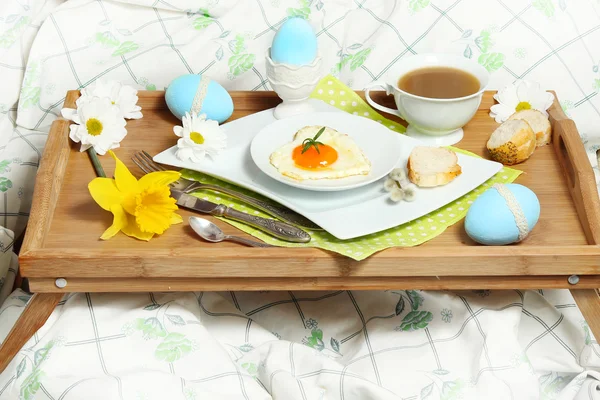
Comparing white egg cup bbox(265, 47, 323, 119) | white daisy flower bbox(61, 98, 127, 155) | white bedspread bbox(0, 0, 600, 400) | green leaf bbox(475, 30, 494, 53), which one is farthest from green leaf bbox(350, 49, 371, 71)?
white daisy flower bbox(61, 98, 127, 155)

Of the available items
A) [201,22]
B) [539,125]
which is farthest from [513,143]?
[201,22]

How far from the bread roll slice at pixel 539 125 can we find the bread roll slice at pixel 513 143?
0.14 feet

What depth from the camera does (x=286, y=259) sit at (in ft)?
3.43

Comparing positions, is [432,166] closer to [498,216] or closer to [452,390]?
[498,216]

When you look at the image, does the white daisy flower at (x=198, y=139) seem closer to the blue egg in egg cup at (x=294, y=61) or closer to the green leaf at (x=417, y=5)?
the blue egg in egg cup at (x=294, y=61)

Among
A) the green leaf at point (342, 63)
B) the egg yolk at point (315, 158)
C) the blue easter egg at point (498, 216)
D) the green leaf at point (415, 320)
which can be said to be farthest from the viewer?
the green leaf at point (342, 63)

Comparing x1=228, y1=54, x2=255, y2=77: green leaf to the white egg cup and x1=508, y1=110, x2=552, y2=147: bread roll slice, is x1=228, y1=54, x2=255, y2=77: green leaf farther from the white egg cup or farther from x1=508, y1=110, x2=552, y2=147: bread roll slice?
x1=508, y1=110, x2=552, y2=147: bread roll slice

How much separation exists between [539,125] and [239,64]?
24.6 inches

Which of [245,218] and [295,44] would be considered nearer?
[245,218]

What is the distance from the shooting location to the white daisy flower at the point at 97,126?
127 centimetres

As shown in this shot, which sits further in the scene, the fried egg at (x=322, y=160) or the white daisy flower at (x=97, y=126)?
the white daisy flower at (x=97, y=126)

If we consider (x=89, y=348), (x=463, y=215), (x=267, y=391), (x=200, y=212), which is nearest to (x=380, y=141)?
(x=463, y=215)

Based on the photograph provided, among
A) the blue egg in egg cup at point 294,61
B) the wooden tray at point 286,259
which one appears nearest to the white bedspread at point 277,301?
the wooden tray at point 286,259

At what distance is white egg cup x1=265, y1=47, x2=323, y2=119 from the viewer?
1.26 metres
